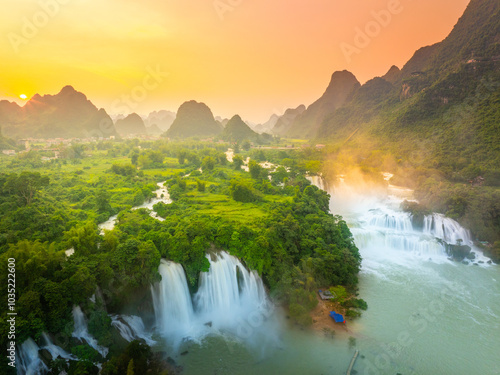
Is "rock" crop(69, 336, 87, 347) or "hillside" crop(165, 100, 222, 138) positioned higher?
"hillside" crop(165, 100, 222, 138)

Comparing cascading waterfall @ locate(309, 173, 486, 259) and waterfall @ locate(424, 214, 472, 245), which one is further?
waterfall @ locate(424, 214, 472, 245)

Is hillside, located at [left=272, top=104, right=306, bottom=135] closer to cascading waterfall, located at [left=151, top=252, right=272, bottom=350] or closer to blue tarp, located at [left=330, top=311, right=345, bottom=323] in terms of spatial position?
cascading waterfall, located at [left=151, top=252, right=272, bottom=350]

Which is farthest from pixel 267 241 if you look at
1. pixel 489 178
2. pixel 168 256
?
pixel 489 178

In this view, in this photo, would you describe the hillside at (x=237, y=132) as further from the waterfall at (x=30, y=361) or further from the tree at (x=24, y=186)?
the waterfall at (x=30, y=361)

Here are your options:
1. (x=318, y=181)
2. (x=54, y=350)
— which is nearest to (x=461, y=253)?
(x=318, y=181)

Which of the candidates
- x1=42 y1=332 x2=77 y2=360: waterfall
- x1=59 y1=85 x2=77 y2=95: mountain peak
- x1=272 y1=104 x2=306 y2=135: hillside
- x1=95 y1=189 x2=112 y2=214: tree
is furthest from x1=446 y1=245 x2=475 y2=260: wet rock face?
x1=272 y1=104 x2=306 y2=135: hillside

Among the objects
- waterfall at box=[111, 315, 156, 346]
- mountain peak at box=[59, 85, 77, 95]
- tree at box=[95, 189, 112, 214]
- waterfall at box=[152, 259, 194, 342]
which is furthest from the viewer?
mountain peak at box=[59, 85, 77, 95]
